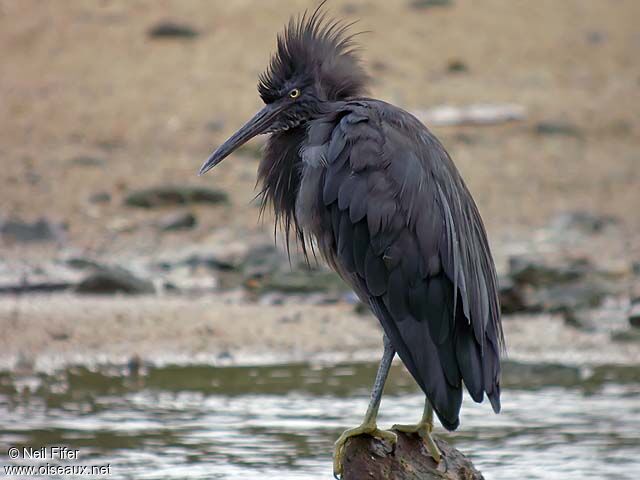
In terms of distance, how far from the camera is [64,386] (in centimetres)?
823

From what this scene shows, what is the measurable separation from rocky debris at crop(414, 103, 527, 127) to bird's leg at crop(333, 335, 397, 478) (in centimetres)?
992

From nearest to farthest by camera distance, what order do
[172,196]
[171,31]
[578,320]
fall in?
[578,320], [172,196], [171,31]

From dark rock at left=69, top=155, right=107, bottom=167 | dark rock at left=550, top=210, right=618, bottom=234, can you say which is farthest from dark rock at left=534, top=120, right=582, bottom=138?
dark rock at left=69, top=155, right=107, bottom=167

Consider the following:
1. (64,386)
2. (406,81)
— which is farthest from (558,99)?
(64,386)

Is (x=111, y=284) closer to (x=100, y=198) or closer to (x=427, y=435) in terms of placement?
(x=100, y=198)

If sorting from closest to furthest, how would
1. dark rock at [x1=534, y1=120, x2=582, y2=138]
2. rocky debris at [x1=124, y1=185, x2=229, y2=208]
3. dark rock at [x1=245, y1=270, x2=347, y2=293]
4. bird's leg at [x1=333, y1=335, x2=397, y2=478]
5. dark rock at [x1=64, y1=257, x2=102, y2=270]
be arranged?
bird's leg at [x1=333, y1=335, x2=397, y2=478] → dark rock at [x1=245, y1=270, x2=347, y2=293] → dark rock at [x1=64, y1=257, x2=102, y2=270] → rocky debris at [x1=124, y1=185, x2=229, y2=208] → dark rock at [x1=534, y1=120, x2=582, y2=138]

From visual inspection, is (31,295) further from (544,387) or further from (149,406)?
(544,387)

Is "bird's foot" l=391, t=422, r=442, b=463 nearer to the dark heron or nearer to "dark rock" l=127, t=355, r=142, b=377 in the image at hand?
the dark heron

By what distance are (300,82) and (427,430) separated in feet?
5.83

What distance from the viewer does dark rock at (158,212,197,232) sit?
12469 mm

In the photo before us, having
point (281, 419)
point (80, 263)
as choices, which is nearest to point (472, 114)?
point (80, 263)

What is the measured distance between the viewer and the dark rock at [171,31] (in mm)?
18266

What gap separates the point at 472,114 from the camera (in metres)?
15.7

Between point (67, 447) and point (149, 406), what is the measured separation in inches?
36.6
